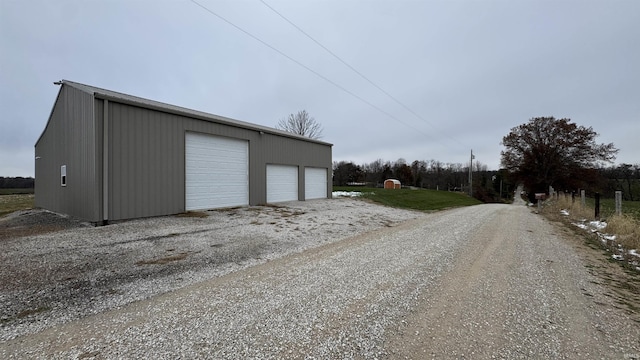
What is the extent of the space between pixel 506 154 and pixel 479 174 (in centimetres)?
2141

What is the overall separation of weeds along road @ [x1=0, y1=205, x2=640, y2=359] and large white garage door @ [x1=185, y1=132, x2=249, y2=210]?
24.3ft

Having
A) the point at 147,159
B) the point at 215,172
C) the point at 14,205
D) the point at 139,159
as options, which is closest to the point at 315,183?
the point at 215,172

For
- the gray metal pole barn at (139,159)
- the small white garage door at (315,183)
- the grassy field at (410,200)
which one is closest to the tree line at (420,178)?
the grassy field at (410,200)

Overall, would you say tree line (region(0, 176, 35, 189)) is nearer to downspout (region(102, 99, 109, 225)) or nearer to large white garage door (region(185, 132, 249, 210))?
large white garage door (region(185, 132, 249, 210))

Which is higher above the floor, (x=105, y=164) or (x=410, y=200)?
(x=105, y=164)

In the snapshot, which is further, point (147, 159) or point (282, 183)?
point (282, 183)

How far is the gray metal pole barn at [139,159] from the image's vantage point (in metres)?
8.23

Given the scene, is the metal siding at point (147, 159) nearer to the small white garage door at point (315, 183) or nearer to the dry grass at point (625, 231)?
the small white garage door at point (315, 183)

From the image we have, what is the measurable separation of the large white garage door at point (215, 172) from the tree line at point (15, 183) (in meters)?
44.3

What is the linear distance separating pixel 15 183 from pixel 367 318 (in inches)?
2199

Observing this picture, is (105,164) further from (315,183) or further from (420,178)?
(420,178)

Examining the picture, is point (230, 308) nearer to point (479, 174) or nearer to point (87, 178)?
point (87, 178)

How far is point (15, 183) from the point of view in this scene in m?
38.0

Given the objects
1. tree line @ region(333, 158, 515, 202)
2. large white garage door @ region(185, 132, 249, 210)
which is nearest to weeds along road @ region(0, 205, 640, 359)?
large white garage door @ region(185, 132, 249, 210)
